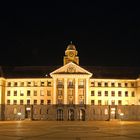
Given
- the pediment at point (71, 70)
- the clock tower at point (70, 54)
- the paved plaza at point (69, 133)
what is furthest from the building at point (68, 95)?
the paved plaza at point (69, 133)

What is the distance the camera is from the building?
158 meters

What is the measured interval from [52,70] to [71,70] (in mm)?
12227

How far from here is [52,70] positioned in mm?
168250

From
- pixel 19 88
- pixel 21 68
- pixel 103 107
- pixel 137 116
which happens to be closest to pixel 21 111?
pixel 19 88

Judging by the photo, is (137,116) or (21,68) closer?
(137,116)

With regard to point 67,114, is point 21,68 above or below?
above

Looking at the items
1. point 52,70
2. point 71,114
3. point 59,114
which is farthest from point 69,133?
point 52,70

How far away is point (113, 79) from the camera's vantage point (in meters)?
163

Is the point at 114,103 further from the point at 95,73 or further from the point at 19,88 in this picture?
the point at 19,88

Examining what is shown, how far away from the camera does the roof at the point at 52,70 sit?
16388 centimetres

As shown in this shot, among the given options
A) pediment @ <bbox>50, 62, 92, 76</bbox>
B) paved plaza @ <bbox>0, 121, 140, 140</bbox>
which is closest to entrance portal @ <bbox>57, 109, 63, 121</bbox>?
pediment @ <bbox>50, 62, 92, 76</bbox>

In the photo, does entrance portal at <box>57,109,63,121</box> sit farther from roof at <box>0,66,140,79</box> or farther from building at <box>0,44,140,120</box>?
roof at <box>0,66,140,79</box>

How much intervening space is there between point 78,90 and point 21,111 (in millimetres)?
21922

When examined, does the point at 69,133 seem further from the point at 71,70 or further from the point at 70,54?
→ the point at 70,54
